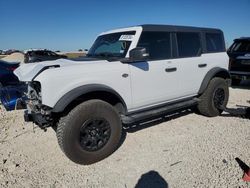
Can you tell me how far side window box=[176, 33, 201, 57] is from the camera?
4.92 metres

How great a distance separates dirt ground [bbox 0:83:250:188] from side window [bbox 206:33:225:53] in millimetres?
1755

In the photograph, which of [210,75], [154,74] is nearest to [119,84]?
[154,74]

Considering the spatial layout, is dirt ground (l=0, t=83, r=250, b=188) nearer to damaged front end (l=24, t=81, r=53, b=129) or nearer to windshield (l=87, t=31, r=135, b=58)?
damaged front end (l=24, t=81, r=53, b=129)

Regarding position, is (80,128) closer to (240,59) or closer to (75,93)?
(75,93)

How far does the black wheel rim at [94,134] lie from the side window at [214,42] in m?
3.28

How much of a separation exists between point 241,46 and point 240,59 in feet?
2.04

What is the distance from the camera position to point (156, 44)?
15.0ft

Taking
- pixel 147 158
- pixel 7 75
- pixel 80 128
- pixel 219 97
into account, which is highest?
pixel 7 75

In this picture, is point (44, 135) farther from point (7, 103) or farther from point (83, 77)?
point (83, 77)

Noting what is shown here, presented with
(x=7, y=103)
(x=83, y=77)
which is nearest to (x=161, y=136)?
(x=83, y=77)

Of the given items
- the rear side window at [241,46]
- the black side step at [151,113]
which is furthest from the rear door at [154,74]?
the rear side window at [241,46]

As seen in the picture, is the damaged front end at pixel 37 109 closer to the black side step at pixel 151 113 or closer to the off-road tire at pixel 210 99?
the black side step at pixel 151 113

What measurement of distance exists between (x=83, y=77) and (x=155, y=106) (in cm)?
165

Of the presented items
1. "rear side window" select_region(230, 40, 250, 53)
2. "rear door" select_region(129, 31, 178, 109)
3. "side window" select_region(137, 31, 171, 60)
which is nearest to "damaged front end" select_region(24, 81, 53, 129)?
"rear door" select_region(129, 31, 178, 109)
